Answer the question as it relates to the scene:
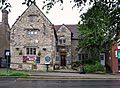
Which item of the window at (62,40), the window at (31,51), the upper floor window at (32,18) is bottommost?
the window at (31,51)

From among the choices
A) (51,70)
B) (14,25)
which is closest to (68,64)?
(51,70)

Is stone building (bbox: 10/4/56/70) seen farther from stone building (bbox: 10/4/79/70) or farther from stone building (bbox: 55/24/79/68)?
stone building (bbox: 55/24/79/68)

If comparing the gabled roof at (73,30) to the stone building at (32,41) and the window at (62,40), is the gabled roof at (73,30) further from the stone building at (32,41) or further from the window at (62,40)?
the stone building at (32,41)

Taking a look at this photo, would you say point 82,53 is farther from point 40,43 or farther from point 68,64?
point 40,43

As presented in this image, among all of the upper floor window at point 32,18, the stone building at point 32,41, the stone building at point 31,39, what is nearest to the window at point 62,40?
the stone building at point 32,41

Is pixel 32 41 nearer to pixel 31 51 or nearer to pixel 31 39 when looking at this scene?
pixel 31 39

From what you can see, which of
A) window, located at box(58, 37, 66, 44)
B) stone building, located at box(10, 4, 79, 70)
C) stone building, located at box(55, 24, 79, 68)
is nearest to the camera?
stone building, located at box(10, 4, 79, 70)

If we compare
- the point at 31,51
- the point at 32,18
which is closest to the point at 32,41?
the point at 31,51

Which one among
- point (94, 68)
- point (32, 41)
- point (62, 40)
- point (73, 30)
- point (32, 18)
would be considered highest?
point (32, 18)

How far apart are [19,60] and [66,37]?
34.1ft

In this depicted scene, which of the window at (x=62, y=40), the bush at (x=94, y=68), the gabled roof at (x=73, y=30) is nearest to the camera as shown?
the bush at (x=94, y=68)

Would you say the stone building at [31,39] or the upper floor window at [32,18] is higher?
the upper floor window at [32,18]

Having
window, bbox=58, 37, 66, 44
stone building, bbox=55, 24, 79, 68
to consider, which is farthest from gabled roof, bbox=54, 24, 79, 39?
window, bbox=58, 37, 66, 44

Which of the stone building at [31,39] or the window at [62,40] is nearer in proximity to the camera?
the stone building at [31,39]
